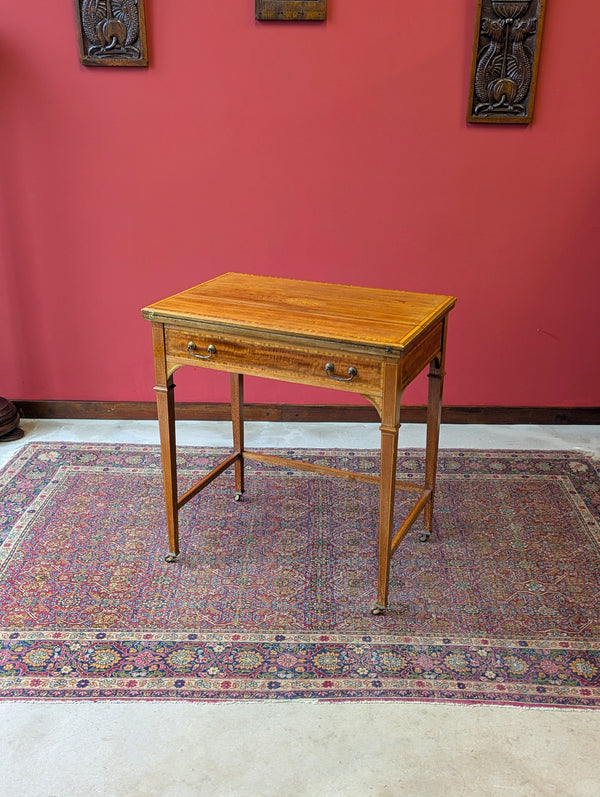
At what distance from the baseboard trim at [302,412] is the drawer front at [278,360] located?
5.04 ft

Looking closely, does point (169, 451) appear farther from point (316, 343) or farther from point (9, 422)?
point (9, 422)

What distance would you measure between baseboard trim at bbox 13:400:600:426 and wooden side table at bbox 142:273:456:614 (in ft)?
3.96

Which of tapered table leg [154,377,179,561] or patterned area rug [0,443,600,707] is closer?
patterned area rug [0,443,600,707]

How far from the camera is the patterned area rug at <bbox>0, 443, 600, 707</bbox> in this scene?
2268 mm

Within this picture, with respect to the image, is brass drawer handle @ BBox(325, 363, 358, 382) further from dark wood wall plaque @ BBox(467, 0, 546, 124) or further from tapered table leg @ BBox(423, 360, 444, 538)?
dark wood wall plaque @ BBox(467, 0, 546, 124)

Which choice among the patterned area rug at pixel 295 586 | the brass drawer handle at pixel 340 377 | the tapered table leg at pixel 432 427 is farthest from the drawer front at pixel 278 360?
the patterned area rug at pixel 295 586

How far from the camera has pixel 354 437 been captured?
12.7 ft

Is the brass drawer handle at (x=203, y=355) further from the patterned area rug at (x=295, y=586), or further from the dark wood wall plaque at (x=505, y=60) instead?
the dark wood wall plaque at (x=505, y=60)

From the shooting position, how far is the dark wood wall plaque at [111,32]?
345 cm

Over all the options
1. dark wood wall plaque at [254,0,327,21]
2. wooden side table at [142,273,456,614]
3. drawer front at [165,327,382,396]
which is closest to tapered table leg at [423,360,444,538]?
wooden side table at [142,273,456,614]

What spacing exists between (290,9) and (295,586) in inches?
101

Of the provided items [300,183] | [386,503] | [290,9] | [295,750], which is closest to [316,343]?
[386,503]

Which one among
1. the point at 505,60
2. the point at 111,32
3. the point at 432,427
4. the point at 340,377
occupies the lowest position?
the point at 432,427

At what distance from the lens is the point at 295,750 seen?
202cm
